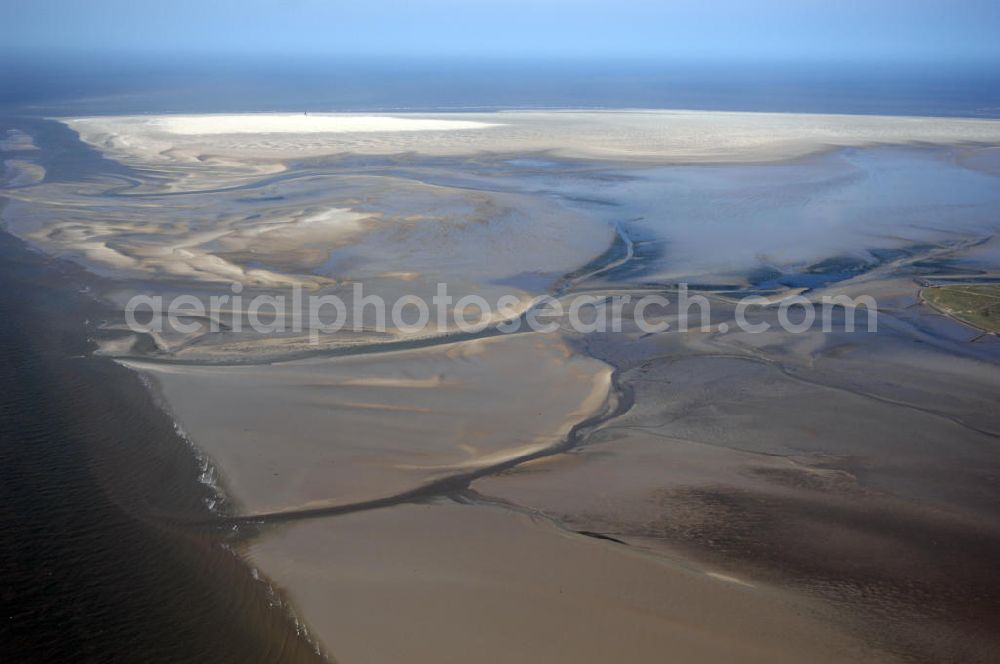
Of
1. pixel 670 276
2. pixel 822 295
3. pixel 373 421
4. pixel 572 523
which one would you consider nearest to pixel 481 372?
pixel 373 421

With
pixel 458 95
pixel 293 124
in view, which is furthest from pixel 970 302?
pixel 458 95

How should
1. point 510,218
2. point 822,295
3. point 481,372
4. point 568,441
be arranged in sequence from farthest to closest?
point 510,218 < point 822,295 < point 481,372 < point 568,441

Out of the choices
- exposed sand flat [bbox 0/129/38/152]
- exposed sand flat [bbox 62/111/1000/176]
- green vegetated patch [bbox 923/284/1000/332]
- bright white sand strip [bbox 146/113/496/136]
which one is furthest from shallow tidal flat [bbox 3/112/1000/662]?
bright white sand strip [bbox 146/113/496/136]

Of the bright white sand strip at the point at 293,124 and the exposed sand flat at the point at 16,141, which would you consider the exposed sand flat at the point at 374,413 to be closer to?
the exposed sand flat at the point at 16,141

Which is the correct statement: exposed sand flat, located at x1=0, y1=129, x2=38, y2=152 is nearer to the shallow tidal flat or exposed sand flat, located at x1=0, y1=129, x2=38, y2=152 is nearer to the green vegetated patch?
the shallow tidal flat

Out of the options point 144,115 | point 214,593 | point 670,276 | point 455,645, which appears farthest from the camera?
point 144,115

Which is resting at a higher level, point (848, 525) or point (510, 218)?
point (510, 218)

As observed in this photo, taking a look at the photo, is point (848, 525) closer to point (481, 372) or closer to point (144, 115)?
point (481, 372)

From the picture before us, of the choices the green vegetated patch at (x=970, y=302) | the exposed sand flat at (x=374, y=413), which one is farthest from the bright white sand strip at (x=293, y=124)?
the exposed sand flat at (x=374, y=413)
